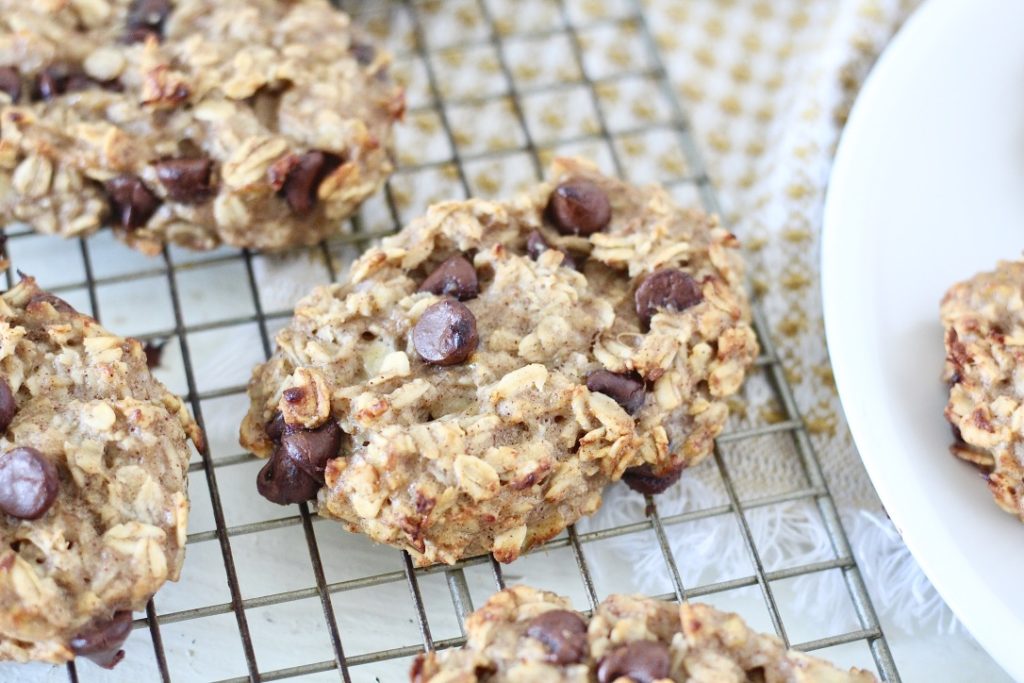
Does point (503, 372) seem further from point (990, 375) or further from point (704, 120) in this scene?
point (704, 120)

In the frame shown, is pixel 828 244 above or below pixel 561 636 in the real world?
above

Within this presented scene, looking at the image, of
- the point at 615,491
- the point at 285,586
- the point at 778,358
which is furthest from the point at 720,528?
the point at 285,586

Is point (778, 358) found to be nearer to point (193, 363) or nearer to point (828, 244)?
point (828, 244)

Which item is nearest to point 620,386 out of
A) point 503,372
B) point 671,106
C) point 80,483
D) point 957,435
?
point 503,372

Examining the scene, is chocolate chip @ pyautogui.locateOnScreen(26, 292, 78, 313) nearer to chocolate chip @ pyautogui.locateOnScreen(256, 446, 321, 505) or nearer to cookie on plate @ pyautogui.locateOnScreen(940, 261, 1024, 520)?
chocolate chip @ pyautogui.locateOnScreen(256, 446, 321, 505)

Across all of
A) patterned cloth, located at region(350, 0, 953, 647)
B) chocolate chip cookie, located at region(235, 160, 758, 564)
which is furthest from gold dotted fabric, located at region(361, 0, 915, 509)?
chocolate chip cookie, located at region(235, 160, 758, 564)

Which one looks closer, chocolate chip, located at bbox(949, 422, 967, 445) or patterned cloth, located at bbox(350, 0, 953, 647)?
chocolate chip, located at bbox(949, 422, 967, 445)
